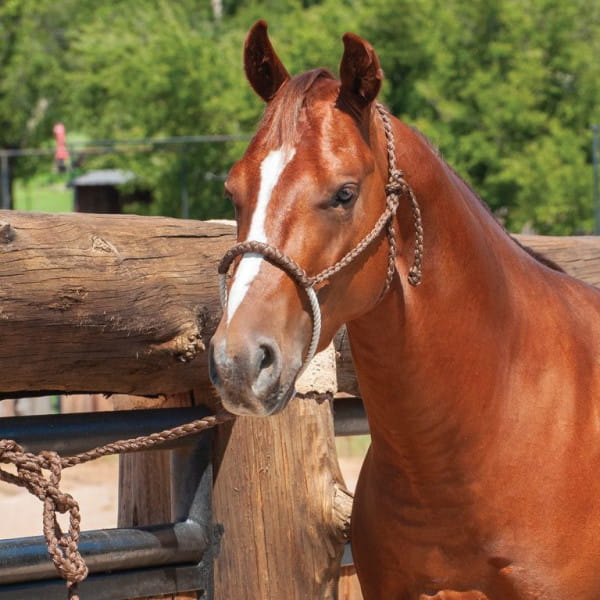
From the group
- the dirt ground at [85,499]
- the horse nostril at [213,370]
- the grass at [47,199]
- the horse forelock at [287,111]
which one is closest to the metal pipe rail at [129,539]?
the horse nostril at [213,370]

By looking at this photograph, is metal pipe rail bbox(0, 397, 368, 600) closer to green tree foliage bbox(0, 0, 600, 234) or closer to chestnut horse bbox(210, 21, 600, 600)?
chestnut horse bbox(210, 21, 600, 600)

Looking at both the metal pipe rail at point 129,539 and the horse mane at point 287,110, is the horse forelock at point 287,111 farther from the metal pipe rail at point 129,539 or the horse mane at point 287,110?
the metal pipe rail at point 129,539

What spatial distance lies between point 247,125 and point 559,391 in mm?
15493

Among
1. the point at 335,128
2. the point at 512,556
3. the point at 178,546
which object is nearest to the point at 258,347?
the point at 335,128

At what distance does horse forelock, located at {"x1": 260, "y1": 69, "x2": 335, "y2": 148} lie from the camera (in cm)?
227

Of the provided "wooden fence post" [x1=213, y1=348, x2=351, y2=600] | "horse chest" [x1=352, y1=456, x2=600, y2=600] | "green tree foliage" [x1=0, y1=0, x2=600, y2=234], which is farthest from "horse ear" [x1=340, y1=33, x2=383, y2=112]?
"green tree foliage" [x1=0, y1=0, x2=600, y2=234]

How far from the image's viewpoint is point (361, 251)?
2283 mm

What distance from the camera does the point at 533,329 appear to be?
2.68 m

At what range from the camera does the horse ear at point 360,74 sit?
230 centimetres

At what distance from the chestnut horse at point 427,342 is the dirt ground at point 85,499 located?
5.31 metres

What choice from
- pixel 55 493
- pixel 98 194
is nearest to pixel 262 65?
pixel 55 493

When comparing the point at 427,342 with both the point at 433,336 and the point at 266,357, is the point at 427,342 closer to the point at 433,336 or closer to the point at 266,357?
the point at 433,336

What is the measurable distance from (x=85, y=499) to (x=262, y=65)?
697cm

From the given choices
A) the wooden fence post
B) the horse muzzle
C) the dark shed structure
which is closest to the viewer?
the horse muzzle
